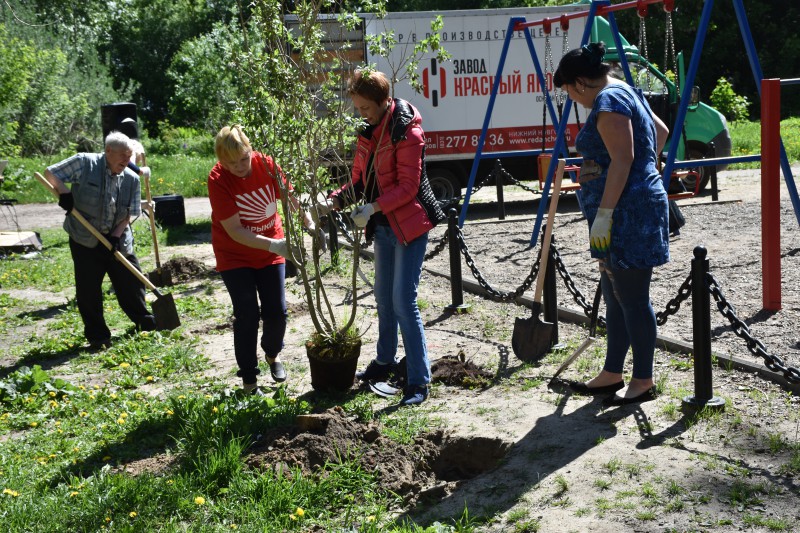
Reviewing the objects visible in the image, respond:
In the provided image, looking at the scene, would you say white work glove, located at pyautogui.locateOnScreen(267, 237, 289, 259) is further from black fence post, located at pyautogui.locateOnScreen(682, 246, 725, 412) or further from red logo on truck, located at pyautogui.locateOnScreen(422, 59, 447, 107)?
red logo on truck, located at pyautogui.locateOnScreen(422, 59, 447, 107)

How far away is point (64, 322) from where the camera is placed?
8.17 meters

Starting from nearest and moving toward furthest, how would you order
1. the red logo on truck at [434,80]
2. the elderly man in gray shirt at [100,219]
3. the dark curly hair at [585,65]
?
the dark curly hair at [585,65] → the elderly man in gray shirt at [100,219] → the red logo on truck at [434,80]

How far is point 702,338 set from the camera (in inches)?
179

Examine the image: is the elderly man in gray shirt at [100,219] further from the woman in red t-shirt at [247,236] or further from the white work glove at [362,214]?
the white work glove at [362,214]

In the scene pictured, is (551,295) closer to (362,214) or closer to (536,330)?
(536,330)

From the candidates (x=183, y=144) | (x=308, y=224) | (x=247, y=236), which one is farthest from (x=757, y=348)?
(x=183, y=144)

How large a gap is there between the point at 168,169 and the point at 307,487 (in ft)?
61.7

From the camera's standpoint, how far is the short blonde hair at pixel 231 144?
5.09m

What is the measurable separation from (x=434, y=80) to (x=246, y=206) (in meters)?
8.85

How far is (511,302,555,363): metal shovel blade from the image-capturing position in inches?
222

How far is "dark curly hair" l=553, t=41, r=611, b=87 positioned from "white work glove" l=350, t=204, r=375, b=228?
→ 124 centimetres

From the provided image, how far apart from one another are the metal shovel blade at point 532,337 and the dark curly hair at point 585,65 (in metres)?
1.62

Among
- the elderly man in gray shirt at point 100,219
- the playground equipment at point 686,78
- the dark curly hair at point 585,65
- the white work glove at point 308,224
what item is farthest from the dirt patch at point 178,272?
the dark curly hair at point 585,65

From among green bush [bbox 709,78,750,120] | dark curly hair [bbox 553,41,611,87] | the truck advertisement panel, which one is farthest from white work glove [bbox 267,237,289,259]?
green bush [bbox 709,78,750,120]
